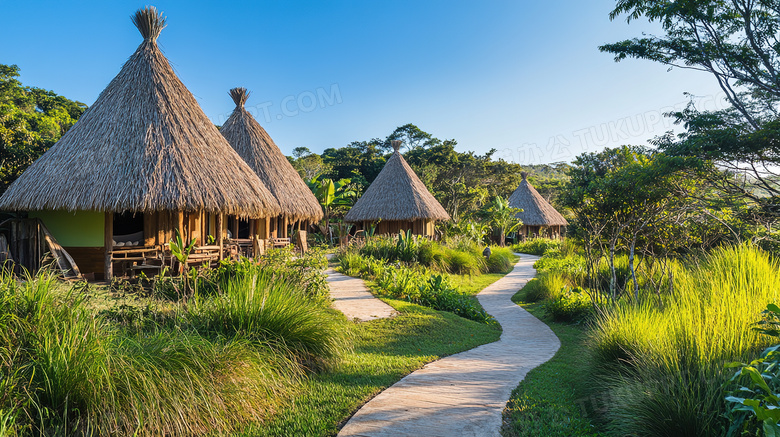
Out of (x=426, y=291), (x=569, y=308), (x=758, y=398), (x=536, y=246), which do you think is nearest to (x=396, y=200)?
(x=536, y=246)

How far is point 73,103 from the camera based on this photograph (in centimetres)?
3019

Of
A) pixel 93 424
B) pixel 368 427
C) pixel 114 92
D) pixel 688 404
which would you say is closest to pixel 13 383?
pixel 93 424

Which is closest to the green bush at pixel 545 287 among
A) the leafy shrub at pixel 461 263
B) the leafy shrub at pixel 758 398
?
the leafy shrub at pixel 461 263

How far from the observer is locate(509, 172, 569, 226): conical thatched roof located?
93.9 ft

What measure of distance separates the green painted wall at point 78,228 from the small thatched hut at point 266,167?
4536 mm

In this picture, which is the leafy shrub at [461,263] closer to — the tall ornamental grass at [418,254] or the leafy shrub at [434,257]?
the tall ornamental grass at [418,254]

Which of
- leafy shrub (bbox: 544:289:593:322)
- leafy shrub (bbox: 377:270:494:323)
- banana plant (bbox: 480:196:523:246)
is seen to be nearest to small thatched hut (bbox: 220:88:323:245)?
leafy shrub (bbox: 377:270:494:323)

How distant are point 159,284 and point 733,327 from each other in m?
6.77

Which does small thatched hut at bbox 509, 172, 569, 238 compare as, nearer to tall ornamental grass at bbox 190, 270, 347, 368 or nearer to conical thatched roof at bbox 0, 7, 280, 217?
conical thatched roof at bbox 0, 7, 280, 217

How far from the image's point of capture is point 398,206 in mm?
19531

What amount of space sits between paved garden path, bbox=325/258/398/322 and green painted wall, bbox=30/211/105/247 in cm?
527

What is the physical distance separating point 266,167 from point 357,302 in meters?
8.13

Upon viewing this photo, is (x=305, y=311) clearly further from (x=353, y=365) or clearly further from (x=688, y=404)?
(x=688, y=404)

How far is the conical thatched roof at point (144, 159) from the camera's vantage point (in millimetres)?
8289
